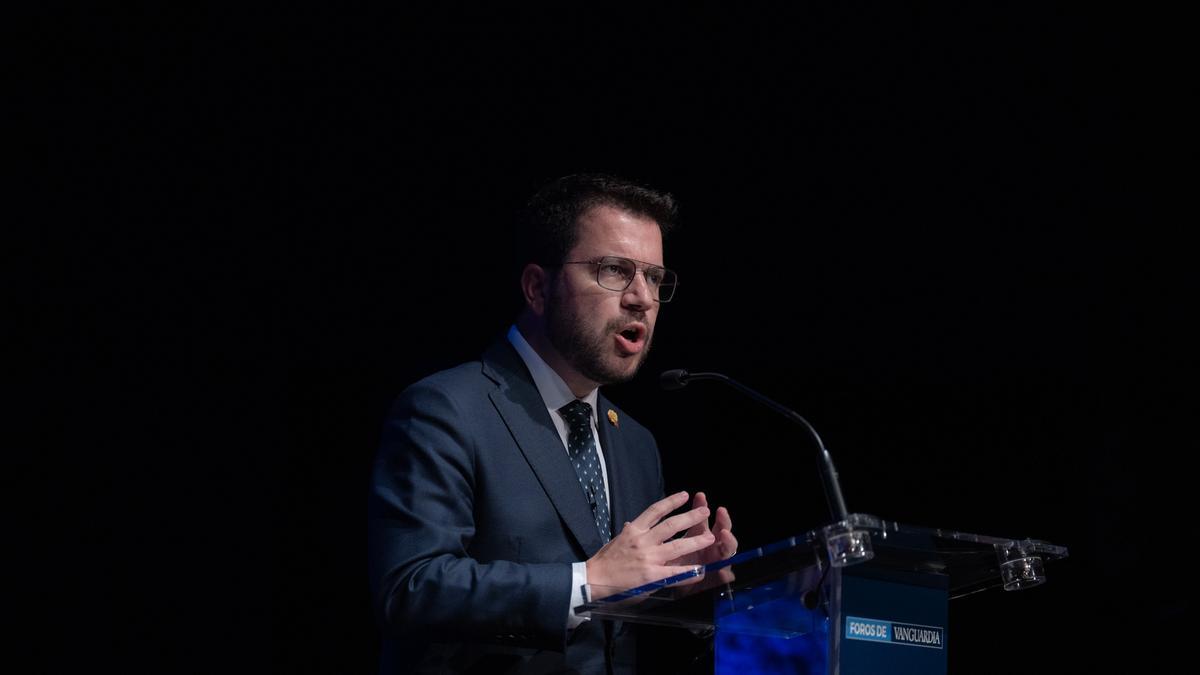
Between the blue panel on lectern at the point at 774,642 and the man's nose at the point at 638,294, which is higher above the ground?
the man's nose at the point at 638,294

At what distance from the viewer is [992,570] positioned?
204 centimetres

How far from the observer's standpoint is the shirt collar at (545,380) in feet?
8.76

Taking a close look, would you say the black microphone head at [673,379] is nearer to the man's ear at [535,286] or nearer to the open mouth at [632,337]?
the open mouth at [632,337]

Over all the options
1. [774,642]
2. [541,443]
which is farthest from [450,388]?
[774,642]

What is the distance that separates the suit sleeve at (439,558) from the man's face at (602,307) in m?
0.43

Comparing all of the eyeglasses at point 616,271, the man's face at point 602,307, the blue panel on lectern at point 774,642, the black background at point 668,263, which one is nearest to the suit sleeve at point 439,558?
the blue panel on lectern at point 774,642

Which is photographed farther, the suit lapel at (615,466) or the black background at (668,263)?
the black background at (668,263)

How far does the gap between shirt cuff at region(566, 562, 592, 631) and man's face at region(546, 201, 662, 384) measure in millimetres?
715

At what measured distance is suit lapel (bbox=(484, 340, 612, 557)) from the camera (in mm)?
2395

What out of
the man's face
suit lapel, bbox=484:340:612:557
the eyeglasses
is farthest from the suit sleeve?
the eyeglasses

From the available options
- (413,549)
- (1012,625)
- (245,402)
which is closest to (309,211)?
(245,402)

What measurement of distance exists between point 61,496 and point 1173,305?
13.7ft

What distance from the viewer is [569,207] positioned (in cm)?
282

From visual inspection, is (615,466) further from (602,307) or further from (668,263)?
(668,263)
